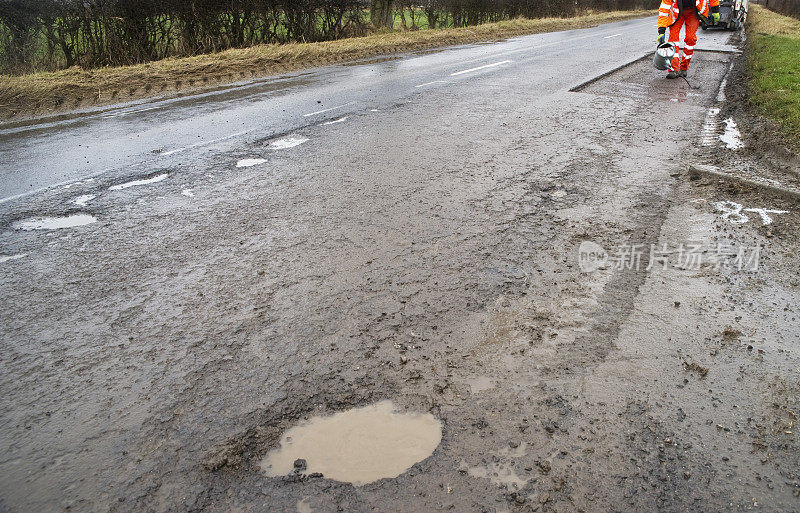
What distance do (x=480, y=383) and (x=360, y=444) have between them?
2.04 ft

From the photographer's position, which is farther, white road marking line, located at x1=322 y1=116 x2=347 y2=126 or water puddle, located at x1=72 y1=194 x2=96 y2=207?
white road marking line, located at x1=322 y1=116 x2=347 y2=126

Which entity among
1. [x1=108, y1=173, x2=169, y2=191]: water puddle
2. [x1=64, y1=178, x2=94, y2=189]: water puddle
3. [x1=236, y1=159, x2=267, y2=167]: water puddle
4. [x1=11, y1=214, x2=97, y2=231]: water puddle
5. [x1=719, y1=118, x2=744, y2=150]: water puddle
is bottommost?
[x1=11, y1=214, x2=97, y2=231]: water puddle

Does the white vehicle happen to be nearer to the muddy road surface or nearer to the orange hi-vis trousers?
the orange hi-vis trousers

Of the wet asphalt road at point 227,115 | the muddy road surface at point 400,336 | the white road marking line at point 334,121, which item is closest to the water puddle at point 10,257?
the muddy road surface at point 400,336

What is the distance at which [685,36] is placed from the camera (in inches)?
403

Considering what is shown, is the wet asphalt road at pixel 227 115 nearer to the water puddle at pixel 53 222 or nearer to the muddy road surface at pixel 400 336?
the muddy road surface at pixel 400 336

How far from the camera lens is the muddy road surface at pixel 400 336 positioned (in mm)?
2037

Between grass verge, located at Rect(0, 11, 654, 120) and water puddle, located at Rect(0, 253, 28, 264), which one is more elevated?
grass verge, located at Rect(0, 11, 654, 120)

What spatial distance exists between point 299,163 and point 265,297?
2779 millimetres

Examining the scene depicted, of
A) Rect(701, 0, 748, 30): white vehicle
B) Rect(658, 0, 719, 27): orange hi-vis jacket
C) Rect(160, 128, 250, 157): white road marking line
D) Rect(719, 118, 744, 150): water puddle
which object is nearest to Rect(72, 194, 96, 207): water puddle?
Rect(160, 128, 250, 157): white road marking line

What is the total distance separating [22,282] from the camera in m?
3.51

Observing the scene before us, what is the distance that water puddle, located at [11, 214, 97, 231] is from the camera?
4.33 m

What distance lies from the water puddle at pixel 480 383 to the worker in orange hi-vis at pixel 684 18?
9640mm

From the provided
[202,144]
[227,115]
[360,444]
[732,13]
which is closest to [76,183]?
[202,144]
